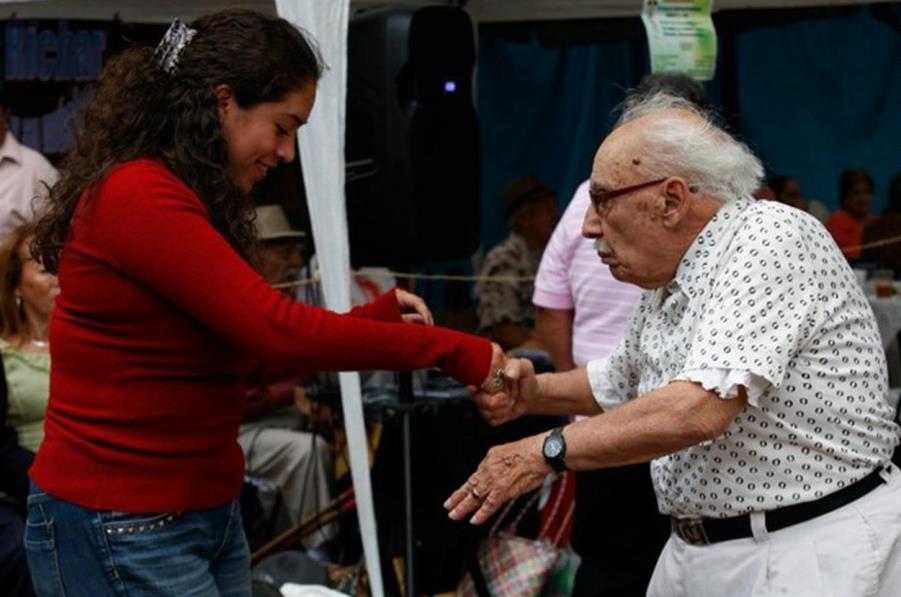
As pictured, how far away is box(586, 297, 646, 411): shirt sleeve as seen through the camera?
9.48 ft

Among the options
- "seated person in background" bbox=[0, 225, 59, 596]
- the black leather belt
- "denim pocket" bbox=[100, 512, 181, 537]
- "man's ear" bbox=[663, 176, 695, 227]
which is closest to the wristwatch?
the black leather belt

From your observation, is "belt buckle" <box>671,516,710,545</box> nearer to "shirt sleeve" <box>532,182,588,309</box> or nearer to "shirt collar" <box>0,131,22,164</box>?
"shirt sleeve" <box>532,182,588,309</box>

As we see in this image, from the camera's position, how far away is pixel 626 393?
298 cm

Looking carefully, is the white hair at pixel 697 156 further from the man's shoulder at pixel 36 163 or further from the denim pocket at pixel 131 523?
the man's shoulder at pixel 36 163

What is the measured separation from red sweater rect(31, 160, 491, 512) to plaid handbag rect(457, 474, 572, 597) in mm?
2497

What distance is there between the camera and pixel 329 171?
14.2ft

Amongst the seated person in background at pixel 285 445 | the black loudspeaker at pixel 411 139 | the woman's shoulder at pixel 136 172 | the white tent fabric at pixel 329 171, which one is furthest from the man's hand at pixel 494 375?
the seated person in background at pixel 285 445

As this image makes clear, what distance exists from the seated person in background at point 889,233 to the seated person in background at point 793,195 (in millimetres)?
339

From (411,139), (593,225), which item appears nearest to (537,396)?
(593,225)

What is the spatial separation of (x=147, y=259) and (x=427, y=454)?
102 inches

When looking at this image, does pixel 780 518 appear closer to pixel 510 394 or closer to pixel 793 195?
pixel 510 394

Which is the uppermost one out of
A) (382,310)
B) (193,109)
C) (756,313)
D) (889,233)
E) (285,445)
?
(193,109)

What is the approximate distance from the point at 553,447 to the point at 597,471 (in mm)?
2086

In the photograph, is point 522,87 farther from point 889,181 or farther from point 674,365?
point 674,365
